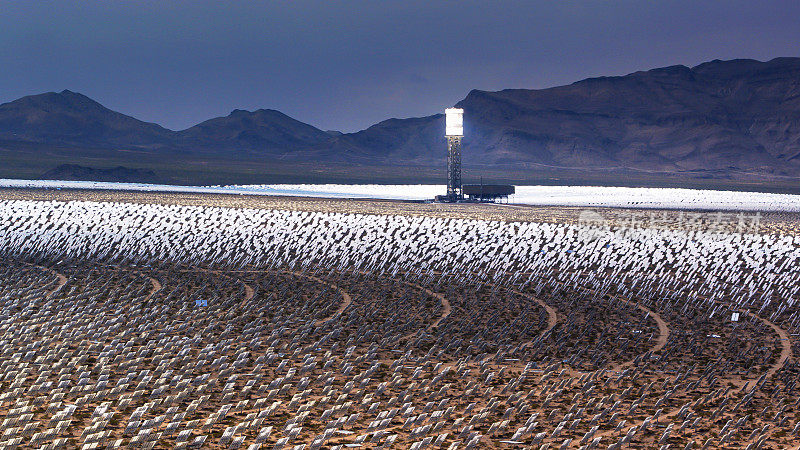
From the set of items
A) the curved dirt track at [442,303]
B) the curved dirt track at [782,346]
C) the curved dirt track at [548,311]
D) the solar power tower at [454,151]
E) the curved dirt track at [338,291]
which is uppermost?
the solar power tower at [454,151]

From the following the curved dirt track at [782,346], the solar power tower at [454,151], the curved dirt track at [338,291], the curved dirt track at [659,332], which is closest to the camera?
the curved dirt track at [782,346]

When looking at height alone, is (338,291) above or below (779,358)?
above

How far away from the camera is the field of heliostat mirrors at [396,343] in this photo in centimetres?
2289

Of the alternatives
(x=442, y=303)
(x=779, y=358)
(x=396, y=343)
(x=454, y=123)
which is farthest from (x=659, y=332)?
(x=454, y=123)

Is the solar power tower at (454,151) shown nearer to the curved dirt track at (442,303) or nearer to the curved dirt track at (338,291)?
the curved dirt track at (338,291)

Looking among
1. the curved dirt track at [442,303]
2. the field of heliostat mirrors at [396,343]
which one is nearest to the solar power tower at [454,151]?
the field of heliostat mirrors at [396,343]

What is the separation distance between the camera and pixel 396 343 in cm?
3259

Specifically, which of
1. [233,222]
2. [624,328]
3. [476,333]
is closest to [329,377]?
[476,333]

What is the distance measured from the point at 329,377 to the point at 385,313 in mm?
11565

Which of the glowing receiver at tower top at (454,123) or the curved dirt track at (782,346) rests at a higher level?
the glowing receiver at tower top at (454,123)

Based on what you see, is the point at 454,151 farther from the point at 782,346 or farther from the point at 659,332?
the point at 782,346

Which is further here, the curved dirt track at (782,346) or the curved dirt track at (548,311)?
the curved dirt track at (548,311)

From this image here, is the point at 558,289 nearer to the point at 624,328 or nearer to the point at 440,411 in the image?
the point at 624,328

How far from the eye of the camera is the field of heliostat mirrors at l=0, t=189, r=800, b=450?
22891 millimetres
